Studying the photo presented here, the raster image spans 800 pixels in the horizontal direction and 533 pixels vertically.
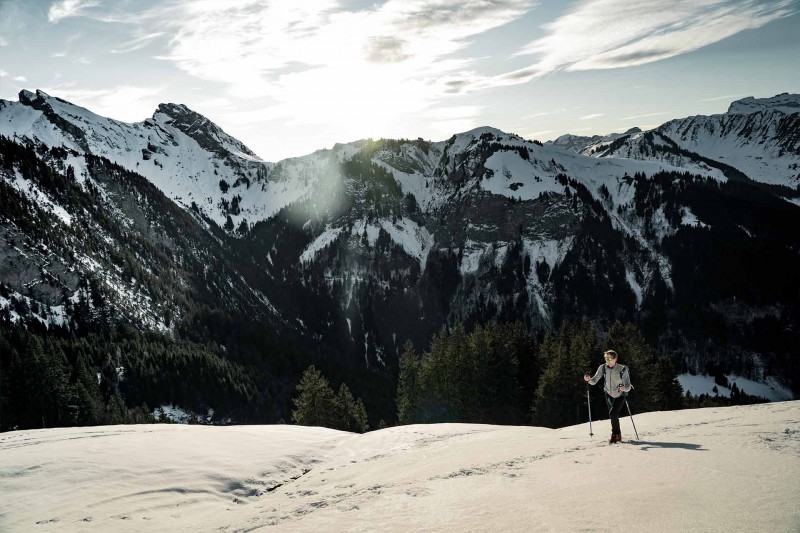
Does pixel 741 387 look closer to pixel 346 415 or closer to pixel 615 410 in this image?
pixel 346 415

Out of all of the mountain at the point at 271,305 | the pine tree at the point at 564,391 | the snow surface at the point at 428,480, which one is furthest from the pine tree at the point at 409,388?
the snow surface at the point at 428,480

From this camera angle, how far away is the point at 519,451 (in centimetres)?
1372

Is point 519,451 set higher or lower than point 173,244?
lower

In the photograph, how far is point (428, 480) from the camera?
11.6 metres

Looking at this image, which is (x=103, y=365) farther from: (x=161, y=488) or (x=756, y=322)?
(x=756, y=322)

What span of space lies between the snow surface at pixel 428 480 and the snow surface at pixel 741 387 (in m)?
123

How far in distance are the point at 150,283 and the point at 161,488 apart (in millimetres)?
138867

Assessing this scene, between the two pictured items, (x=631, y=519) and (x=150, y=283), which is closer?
(x=631, y=519)

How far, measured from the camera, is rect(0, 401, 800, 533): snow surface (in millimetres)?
7652

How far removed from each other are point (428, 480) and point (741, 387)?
14477 cm

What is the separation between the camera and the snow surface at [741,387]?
120 metres

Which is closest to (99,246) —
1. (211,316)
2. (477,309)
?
(211,316)

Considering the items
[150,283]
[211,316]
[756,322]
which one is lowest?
[756,322]

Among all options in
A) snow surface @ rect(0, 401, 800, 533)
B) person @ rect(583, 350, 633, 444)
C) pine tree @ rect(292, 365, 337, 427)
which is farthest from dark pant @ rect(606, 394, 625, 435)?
pine tree @ rect(292, 365, 337, 427)
